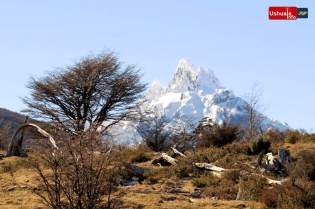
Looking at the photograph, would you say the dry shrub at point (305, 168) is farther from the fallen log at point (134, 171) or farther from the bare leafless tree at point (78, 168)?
the bare leafless tree at point (78, 168)

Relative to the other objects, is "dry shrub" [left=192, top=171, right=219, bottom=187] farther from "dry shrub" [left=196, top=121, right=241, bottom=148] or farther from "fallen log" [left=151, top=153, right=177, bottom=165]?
"dry shrub" [left=196, top=121, right=241, bottom=148]

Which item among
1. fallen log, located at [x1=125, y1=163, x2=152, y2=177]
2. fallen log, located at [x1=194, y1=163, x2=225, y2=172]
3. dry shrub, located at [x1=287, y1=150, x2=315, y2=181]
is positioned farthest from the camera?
fallen log, located at [x1=125, y1=163, x2=152, y2=177]

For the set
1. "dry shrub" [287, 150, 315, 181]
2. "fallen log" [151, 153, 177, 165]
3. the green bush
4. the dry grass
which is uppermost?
the green bush

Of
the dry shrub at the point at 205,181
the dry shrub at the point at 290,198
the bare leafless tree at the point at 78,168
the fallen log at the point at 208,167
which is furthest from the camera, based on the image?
the fallen log at the point at 208,167

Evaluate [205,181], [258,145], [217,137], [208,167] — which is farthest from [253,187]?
[217,137]

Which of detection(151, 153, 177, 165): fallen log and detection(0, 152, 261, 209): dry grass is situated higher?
detection(151, 153, 177, 165): fallen log

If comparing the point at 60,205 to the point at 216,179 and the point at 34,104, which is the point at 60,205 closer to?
the point at 216,179

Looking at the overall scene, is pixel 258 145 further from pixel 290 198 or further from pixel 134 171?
pixel 290 198

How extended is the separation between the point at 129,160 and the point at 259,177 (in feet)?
40.2

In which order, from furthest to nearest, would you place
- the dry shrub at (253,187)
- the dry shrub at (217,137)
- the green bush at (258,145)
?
the dry shrub at (217,137) < the green bush at (258,145) < the dry shrub at (253,187)

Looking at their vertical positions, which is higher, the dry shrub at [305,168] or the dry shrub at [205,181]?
the dry shrub at [305,168]

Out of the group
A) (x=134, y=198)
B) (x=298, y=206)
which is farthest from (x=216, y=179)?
(x=298, y=206)

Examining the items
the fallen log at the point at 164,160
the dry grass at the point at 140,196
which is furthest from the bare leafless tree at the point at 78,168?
the fallen log at the point at 164,160

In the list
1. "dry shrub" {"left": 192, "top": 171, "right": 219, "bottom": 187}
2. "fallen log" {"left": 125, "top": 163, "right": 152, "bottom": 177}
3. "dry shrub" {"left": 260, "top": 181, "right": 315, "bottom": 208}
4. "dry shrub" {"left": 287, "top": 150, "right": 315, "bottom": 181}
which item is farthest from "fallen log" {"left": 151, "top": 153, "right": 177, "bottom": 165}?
"dry shrub" {"left": 260, "top": 181, "right": 315, "bottom": 208}
